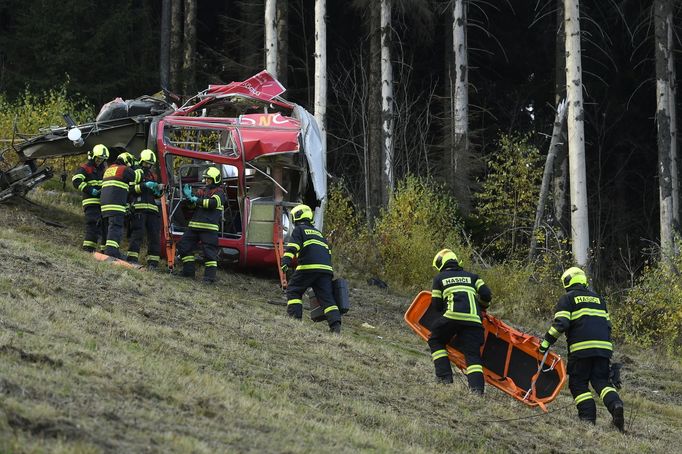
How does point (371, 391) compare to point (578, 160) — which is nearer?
point (371, 391)

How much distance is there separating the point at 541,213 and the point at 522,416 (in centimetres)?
1270

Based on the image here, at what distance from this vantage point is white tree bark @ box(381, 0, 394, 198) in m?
27.1

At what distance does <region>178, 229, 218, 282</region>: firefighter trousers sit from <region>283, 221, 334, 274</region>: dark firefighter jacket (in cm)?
253

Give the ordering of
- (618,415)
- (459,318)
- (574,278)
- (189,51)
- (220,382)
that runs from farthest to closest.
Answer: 1. (189,51)
2. (574,278)
3. (459,318)
4. (618,415)
5. (220,382)

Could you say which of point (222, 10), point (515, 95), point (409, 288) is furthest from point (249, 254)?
point (222, 10)

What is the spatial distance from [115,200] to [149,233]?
33.6 inches

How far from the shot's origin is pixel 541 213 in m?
24.5

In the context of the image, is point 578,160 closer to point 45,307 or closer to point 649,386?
point 649,386

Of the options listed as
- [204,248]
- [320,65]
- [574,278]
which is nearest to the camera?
[574,278]

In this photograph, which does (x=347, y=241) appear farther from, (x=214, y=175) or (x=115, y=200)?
(x=115, y=200)

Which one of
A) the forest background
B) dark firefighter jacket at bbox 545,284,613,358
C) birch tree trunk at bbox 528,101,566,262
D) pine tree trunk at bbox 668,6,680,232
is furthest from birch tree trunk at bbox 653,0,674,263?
dark firefighter jacket at bbox 545,284,613,358

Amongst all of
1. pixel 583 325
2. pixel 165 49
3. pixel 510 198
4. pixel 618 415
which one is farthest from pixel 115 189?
pixel 165 49

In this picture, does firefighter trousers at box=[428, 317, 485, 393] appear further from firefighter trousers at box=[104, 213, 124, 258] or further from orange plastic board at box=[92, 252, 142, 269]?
firefighter trousers at box=[104, 213, 124, 258]

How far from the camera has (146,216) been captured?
17.5 metres
